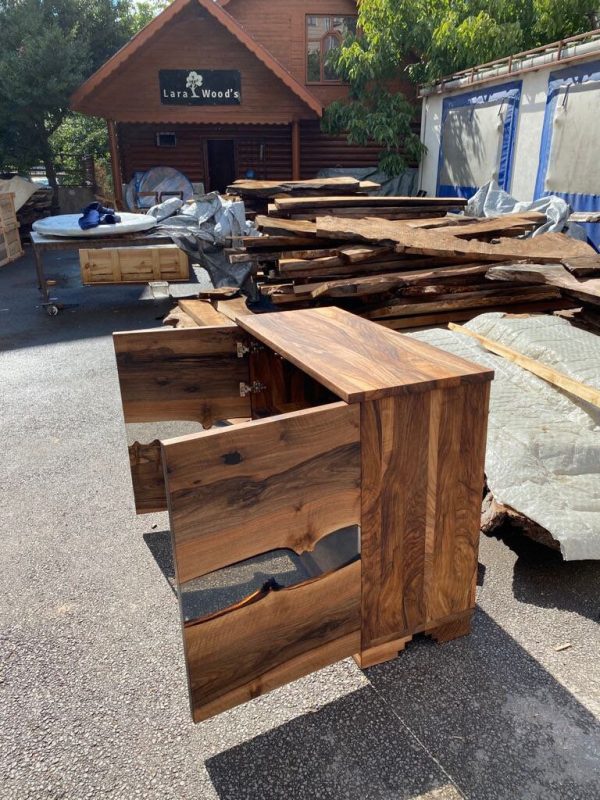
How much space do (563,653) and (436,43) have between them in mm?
16123

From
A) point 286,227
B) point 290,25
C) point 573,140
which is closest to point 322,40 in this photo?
point 290,25

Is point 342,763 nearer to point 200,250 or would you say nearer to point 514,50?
point 200,250

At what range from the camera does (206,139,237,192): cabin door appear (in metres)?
20.3

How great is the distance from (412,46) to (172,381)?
650 inches

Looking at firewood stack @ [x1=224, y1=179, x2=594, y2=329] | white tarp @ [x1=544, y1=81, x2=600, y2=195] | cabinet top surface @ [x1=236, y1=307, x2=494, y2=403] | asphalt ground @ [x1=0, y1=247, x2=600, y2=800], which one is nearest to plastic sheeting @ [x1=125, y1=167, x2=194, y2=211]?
white tarp @ [x1=544, y1=81, x2=600, y2=195]

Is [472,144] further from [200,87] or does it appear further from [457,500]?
[457,500]

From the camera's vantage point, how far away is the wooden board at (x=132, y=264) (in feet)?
33.6

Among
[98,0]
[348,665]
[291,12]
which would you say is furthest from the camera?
[98,0]

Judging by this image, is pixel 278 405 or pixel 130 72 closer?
pixel 278 405

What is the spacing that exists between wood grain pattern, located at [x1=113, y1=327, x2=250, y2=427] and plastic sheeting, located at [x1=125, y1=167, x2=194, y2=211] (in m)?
15.7

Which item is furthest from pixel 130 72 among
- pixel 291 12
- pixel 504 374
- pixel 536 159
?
pixel 504 374

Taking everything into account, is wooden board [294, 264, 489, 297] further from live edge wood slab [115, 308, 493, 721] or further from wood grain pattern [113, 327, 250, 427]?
live edge wood slab [115, 308, 493, 721]

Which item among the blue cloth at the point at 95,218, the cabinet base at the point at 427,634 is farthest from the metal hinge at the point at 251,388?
the blue cloth at the point at 95,218

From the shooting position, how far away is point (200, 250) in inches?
382
